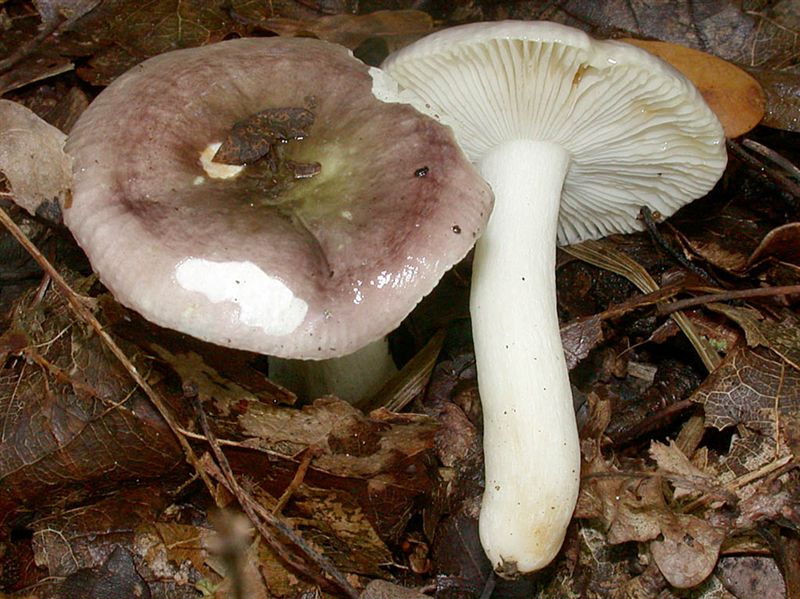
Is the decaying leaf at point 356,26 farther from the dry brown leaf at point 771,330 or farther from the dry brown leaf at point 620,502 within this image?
the dry brown leaf at point 620,502

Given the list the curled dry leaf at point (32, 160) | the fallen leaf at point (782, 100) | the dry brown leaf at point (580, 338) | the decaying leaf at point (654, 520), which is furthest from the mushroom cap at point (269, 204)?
the fallen leaf at point (782, 100)

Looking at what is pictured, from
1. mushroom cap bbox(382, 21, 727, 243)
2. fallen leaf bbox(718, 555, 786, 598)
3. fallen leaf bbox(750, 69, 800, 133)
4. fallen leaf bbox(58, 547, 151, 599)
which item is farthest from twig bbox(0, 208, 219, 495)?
fallen leaf bbox(750, 69, 800, 133)

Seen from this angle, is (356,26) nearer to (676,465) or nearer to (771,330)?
(771,330)

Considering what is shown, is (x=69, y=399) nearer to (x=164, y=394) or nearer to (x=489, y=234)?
(x=164, y=394)

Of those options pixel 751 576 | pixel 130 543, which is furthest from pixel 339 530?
pixel 751 576

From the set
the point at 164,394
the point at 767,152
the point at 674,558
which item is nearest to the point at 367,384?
the point at 164,394

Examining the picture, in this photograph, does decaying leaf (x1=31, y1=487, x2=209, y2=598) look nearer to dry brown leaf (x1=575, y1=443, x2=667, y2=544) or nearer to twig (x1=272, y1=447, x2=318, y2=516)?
twig (x1=272, y1=447, x2=318, y2=516)
